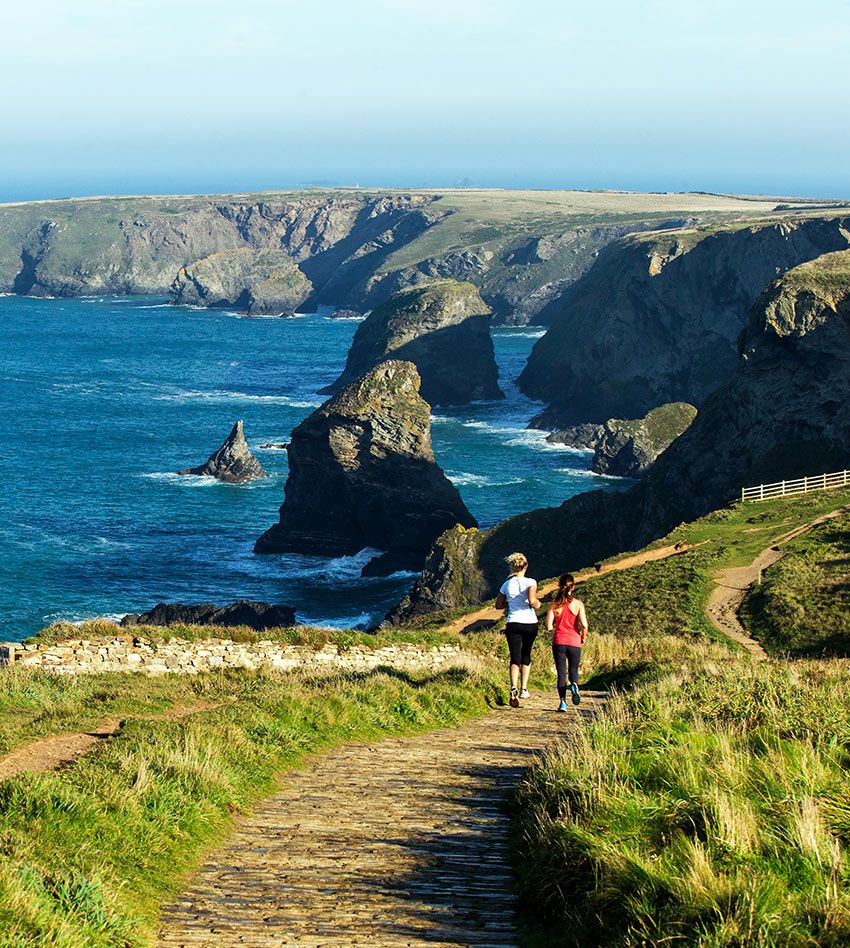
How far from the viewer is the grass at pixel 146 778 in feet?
27.8

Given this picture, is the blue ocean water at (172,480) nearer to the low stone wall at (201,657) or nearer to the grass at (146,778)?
the low stone wall at (201,657)

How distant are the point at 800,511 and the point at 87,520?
54.0 meters

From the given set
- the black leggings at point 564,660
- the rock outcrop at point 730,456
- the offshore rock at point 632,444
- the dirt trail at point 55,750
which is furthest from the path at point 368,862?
the offshore rock at point 632,444

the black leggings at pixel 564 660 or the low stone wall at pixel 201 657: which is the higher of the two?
the black leggings at pixel 564 660

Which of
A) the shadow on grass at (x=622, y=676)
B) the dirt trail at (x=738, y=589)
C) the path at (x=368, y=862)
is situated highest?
the path at (x=368, y=862)

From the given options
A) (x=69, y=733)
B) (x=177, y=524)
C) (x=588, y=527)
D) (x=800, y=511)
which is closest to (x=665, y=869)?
(x=69, y=733)

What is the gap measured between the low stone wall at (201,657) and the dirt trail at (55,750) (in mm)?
9218

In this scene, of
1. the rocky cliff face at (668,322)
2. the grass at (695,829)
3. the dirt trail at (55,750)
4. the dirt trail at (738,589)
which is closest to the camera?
the grass at (695,829)

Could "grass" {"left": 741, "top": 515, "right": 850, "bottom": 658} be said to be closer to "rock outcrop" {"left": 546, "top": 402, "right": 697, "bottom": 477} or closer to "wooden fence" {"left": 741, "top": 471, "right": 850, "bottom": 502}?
"wooden fence" {"left": 741, "top": 471, "right": 850, "bottom": 502}

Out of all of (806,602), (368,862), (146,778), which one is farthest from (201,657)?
(806,602)

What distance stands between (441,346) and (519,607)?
133390mm

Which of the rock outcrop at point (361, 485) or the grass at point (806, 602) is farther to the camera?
the rock outcrop at point (361, 485)

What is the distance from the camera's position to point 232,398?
147375mm

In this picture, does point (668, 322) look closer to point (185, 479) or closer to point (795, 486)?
point (185, 479)
